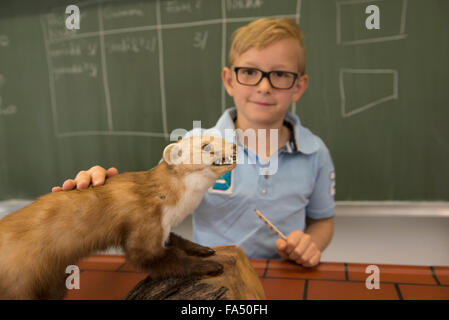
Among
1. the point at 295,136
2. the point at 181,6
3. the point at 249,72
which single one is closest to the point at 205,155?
the point at 249,72

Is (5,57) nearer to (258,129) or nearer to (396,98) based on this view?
(258,129)

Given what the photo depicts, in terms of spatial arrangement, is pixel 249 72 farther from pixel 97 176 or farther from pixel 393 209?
pixel 393 209

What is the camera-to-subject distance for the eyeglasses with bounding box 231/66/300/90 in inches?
32.8

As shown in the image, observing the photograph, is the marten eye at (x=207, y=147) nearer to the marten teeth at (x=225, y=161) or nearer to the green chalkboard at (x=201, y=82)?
the marten teeth at (x=225, y=161)

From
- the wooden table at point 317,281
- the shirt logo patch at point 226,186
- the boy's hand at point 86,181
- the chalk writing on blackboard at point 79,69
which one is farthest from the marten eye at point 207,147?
the chalk writing on blackboard at point 79,69

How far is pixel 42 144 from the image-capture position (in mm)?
1554

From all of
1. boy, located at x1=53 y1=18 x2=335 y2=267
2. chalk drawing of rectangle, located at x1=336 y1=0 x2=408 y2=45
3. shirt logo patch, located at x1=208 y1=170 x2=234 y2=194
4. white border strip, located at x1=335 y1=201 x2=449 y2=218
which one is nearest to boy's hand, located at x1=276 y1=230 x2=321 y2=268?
boy, located at x1=53 y1=18 x2=335 y2=267

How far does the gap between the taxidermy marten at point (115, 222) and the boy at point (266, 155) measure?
44 cm

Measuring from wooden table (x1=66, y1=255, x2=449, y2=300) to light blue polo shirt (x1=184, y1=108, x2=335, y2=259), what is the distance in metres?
0.23

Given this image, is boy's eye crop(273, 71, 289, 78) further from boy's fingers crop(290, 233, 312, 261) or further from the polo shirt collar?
boy's fingers crop(290, 233, 312, 261)

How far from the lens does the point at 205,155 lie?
43 centimetres

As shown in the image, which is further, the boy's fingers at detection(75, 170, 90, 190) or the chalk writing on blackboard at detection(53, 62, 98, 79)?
the chalk writing on blackboard at detection(53, 62, 98, 79)

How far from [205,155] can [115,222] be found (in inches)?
5.5
